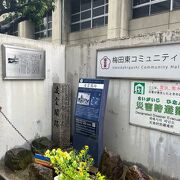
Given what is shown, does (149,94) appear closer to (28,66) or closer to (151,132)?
(151,132)

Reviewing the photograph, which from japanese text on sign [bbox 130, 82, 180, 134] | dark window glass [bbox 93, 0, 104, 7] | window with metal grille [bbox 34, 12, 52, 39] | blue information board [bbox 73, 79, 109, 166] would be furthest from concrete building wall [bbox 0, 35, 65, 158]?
window with metal grille [bbox 34, 12, 52, 39]

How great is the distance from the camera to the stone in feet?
16.9

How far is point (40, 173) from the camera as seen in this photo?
352cm

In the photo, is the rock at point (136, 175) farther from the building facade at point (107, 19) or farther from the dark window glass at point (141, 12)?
the dark window glass at point (141, 12)

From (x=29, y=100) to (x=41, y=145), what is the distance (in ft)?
3.59

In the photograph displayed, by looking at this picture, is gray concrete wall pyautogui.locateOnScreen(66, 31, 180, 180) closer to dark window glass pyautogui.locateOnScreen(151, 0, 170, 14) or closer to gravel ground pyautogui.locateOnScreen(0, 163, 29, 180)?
gravel ground pyautogui.locateOnScreen(0, 163, 29, 180)

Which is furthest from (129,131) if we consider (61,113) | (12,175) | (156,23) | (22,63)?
(156,23)

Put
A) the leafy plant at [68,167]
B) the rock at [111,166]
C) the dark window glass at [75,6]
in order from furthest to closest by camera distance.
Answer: the dark window glass at [75,6] < the rock at [111,166] < the leafy plant at [68,167]

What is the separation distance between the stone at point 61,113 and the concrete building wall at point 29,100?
0.56 feet

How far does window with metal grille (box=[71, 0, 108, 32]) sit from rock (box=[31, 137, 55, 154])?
402 inches

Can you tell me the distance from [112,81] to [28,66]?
1.98m

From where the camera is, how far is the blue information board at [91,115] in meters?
4.14

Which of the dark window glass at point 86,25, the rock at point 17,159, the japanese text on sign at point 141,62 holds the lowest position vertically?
the rock at point 17,159

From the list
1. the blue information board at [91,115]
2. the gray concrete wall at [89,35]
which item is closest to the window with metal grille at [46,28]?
the gray concrete wall at [89,35]
